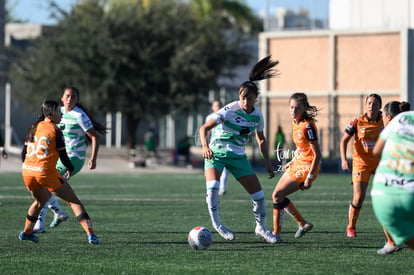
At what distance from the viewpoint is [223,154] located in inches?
512

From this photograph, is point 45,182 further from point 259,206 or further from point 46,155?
point 259,206

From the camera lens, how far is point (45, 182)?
12195mm

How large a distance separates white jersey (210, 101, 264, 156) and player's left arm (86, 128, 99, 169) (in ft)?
5.40

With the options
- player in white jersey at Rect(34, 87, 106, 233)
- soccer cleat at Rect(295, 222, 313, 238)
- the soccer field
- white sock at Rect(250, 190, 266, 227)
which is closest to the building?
the soccer field

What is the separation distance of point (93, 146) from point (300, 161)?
2.83m

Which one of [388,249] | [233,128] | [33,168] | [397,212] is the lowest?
[388,249]

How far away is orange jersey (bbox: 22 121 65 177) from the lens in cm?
1212

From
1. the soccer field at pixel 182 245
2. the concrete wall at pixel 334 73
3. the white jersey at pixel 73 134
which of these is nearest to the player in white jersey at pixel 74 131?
the white jersey at pixel 73 134

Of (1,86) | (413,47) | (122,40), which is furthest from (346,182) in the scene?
(1,86)

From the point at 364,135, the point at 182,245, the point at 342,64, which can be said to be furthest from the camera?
the point at 342,64

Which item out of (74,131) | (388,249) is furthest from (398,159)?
(74,131)

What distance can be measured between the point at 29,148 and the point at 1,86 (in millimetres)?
39822

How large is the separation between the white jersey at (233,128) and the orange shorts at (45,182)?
214 cm

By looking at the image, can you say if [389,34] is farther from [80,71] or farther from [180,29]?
[80,71]
